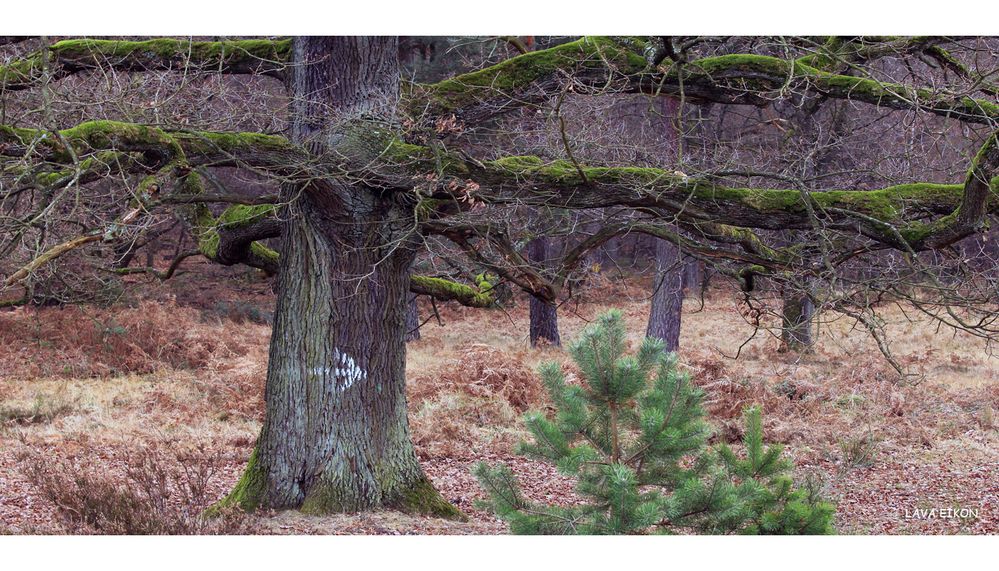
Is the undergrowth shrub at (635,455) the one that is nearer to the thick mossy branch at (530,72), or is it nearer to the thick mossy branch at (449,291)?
the thick mossy branch at (530,72)

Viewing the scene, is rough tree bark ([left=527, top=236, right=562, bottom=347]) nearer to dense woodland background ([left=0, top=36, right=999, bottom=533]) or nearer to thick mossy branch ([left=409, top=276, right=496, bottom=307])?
dense woodland background ([left=0, top=36, right=999, bottom=533])

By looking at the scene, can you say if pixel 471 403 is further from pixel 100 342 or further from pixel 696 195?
pixel 100 342

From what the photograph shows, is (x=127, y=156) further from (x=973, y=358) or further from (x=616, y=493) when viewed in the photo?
(x=973, y=358)

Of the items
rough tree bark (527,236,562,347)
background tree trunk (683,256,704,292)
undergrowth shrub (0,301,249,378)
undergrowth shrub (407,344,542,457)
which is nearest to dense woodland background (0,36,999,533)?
undergrowth shrub (407,344,542,457)

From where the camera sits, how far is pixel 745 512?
5.44 meters

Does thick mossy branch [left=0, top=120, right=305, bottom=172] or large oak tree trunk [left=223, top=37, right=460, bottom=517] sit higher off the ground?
thick mossy branch [left=0, top=120, right=305, bottom=172]

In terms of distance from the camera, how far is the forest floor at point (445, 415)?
8.30 m

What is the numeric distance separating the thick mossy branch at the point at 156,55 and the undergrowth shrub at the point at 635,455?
4.19m

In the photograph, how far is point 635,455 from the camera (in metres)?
5.59

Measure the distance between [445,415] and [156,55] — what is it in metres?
6.18

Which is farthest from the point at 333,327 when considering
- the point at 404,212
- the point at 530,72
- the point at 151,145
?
the point at 530,72

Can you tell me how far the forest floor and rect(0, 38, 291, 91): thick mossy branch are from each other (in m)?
3.62

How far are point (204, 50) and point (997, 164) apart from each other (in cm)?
659

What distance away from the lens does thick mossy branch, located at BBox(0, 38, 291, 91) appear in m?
7.78
